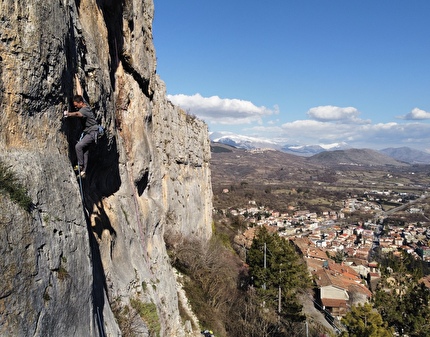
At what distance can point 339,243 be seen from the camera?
102188 millimetres

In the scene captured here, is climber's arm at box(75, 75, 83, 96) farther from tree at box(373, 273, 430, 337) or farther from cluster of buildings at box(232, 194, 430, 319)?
cluster of buildings at box(232, 194, 430, 319)

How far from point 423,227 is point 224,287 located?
124 m

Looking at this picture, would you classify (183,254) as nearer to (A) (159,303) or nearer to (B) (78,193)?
(A) (159,303)

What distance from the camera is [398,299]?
75.0ft

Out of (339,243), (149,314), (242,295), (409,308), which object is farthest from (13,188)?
(339,243)

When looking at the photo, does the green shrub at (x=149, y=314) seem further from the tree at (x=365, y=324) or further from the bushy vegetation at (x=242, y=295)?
the tree at (x=365, y=324)

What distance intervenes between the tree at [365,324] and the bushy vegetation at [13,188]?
1765cm

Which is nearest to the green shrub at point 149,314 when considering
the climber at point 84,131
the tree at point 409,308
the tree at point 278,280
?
the climber at point 84,131

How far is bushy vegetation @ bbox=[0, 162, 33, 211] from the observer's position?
555 centimetres

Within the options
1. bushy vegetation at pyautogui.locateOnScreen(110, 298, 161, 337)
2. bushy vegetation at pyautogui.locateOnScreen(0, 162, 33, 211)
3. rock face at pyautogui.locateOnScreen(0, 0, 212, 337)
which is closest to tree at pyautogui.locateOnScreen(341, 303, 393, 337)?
rock face at pyautogui.locateOnScreen(0, 0, 212, 337)

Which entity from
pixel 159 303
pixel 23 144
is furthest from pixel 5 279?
pixel 159 303

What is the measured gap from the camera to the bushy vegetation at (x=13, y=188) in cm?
555

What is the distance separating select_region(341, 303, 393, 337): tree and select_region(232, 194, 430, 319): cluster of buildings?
2153 cm

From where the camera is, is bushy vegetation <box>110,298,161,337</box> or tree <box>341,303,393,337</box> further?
tree <box>341,303,393,337</box>
